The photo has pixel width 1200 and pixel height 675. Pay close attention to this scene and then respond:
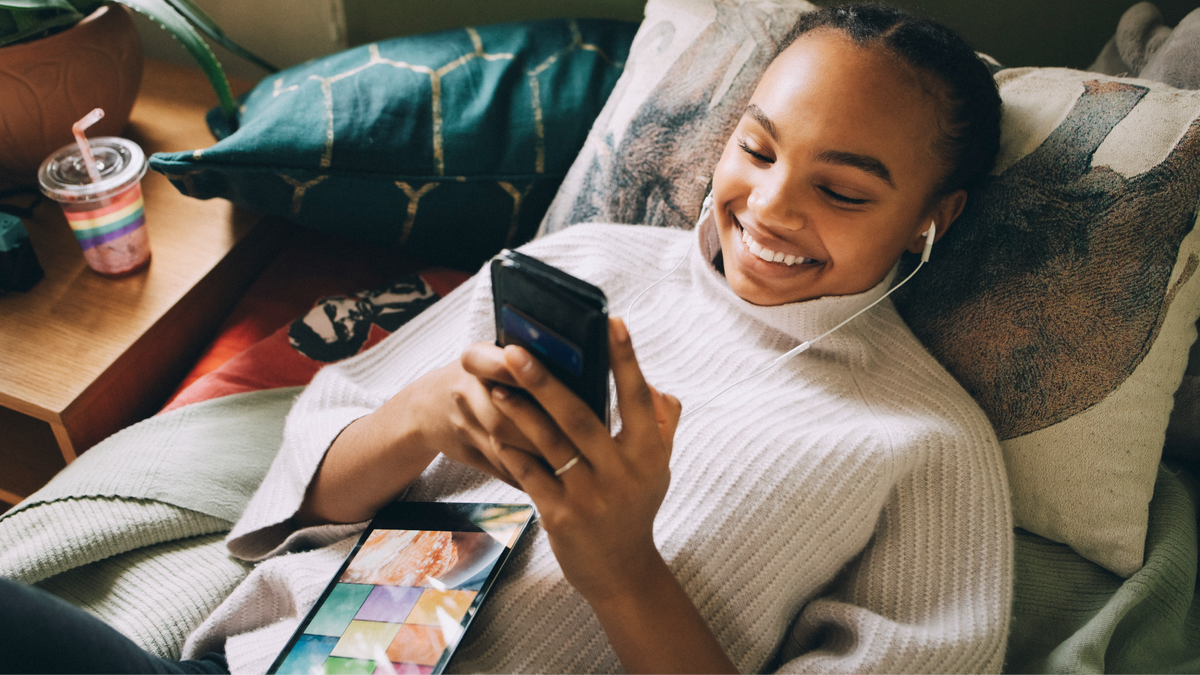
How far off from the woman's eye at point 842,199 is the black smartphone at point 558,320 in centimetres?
39

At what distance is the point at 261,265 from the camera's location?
1239 millimetres

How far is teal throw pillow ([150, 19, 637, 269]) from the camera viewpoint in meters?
1.03

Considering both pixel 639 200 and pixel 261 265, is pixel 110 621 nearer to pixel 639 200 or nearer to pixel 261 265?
pixel 261 265

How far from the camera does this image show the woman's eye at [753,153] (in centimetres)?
81

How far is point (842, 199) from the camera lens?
0.77m

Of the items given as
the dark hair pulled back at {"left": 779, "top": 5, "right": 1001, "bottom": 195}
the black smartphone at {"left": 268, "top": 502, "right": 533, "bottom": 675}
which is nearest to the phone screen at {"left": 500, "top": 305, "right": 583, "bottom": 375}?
the black smartphone at {"left": 268, "top": 502, "right": 533, "bottom": 675}

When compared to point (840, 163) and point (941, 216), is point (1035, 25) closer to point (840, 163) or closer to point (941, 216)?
point (941, 216)

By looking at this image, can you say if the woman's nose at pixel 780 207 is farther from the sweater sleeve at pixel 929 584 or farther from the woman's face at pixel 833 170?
the sweater sleeve at pixel 929 584

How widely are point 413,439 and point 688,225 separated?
0.49 metres

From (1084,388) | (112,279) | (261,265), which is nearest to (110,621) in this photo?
(112,279)

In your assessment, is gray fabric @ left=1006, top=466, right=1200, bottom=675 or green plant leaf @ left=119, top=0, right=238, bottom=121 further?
green plant leaf @ left=119, top=0, right=238, bottom=121

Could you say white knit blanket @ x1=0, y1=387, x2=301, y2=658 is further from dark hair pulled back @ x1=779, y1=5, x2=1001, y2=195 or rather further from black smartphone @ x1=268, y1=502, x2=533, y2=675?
dark hair pulled back @ x1=779, y1=5, x2=1001, y2=195

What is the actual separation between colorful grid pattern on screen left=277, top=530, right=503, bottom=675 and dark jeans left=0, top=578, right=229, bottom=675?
0.14 metres

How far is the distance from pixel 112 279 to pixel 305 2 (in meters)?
0.69
